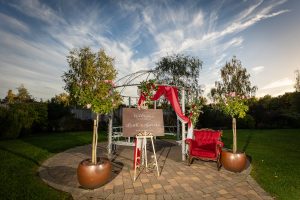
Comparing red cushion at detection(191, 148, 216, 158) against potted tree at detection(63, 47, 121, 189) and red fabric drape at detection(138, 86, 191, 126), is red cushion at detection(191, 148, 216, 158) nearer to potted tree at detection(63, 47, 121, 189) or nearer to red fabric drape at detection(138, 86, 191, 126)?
red fabric drape at detection(138, 86, 191, 126)

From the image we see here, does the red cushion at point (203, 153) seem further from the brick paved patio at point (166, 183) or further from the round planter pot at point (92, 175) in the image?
the round planter pot at point (92, 175)

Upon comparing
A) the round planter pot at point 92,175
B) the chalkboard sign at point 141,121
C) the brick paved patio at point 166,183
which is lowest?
the brick paved patio at point 166,183

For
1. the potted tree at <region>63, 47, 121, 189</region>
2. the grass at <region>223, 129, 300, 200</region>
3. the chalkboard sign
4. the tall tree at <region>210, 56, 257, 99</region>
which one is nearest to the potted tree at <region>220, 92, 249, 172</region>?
the grass at <region>223, 129, 300, 200</region>

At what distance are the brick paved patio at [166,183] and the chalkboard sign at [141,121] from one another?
3.65 ft

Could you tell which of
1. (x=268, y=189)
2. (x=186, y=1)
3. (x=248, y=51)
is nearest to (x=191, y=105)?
(x=268, y=189)

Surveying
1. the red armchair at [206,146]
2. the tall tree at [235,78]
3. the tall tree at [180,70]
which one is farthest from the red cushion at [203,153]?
the tall tree at [235,78]

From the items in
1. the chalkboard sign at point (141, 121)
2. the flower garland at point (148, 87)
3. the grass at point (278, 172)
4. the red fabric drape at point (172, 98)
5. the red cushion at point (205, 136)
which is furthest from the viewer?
the red fabric drape at point (172, 98)

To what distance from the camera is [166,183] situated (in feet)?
15.4

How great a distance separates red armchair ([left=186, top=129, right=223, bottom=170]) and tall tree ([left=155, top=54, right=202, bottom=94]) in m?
15.2

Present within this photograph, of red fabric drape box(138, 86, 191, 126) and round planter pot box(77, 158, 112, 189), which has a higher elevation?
red fabric drape box(138, 86, 191, 126)

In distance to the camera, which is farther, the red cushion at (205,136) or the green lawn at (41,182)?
the red cushion at (205,136)

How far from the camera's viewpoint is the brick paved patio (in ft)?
13.3

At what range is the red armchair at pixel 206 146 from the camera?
5.84 m

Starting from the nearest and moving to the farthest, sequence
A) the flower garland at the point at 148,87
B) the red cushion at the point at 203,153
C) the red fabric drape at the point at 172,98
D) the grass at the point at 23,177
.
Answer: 1. the grass at the point at 23,177
2. the red cushion at the point at 203,153
3. the flower garland at the point at 148,87
4. the red fabric drape at the point at 172,98
